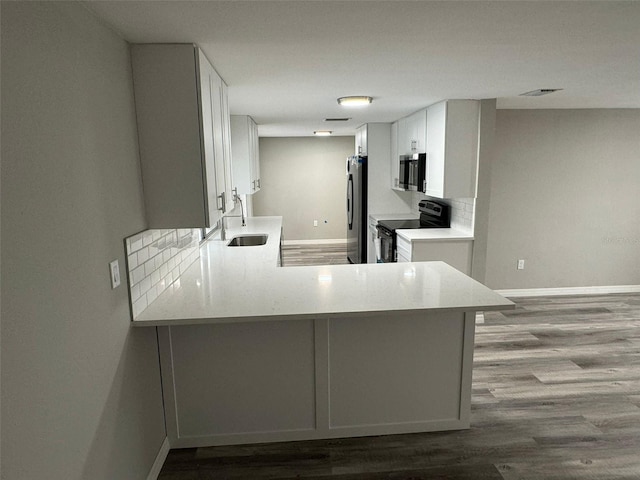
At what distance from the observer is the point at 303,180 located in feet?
26.2

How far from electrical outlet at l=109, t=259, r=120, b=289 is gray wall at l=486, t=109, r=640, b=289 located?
407 centimetres

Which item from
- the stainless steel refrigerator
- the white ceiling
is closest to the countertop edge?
the white ceiling

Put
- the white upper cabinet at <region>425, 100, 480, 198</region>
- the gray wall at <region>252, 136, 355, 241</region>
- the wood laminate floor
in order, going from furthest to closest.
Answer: the gray wall at <region>252, 136, 355, 241</region> → the white upper cabinet at <region>425, 100, 480, 198</region> → the wood laminate floor

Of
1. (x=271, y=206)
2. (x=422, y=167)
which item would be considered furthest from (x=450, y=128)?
(x=271, y=206)

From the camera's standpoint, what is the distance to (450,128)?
3.74 meters

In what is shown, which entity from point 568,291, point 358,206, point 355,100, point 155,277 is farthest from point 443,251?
point 155,277

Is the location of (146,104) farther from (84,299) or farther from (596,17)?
(596,17)

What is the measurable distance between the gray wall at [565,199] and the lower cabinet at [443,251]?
3.20 ft

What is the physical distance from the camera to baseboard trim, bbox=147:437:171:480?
6.84ft

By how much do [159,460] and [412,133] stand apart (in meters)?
3.86

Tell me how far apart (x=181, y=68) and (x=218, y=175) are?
0.64m

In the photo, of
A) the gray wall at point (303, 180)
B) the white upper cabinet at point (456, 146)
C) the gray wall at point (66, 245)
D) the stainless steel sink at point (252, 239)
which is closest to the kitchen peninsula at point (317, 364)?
the gray wall at point (66, 245)

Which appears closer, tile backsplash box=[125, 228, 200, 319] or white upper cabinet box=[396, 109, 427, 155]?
tile backsplash box=[125, 228, 200, 319]

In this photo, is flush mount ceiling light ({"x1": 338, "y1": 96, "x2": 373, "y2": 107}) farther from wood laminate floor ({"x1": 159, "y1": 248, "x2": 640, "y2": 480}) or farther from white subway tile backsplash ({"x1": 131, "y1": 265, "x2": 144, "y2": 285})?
wood laminate floor ({"x1": 159, "y1": 248, "x2": 640, "y2": 480})
